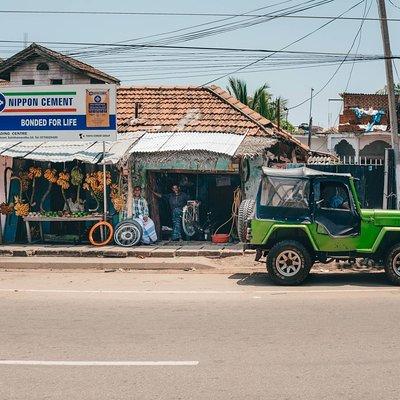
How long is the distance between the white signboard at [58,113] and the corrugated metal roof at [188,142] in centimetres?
101

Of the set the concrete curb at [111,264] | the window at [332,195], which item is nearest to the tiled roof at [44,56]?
the concrete curb at [111,264]

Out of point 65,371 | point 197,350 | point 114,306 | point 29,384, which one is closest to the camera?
point 29,384

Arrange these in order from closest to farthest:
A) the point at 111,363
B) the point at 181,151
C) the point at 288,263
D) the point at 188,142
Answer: the point at 111,363 → the point at 288,263 → the point at 181,151 → the point at 188,142

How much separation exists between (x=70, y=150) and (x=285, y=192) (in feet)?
25.2

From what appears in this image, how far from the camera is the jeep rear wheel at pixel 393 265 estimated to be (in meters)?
10.8

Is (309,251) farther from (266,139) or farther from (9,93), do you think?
(9,93)

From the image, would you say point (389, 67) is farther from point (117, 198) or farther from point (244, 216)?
point (117, 198)

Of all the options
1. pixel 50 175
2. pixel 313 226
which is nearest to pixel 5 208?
pixel 50 175

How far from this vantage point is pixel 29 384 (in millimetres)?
5516

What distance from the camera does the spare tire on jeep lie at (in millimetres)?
11820

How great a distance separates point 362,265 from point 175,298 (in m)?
4.94

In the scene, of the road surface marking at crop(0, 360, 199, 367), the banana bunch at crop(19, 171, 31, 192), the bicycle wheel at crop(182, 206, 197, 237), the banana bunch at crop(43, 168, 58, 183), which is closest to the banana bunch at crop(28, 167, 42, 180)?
the banana bunch at crop(19, 171, 31, 192)

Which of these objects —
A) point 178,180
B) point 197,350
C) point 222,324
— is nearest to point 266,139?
point 178,180

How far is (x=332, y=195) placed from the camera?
37.0 ft
